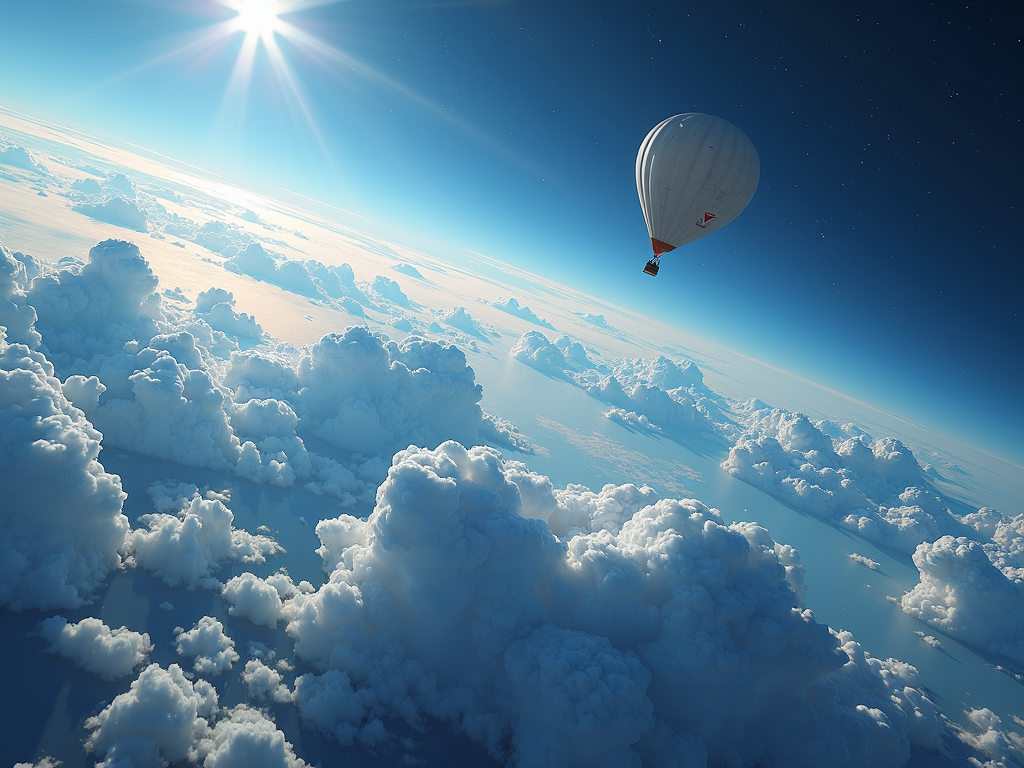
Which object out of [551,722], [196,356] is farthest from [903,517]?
[196,356]

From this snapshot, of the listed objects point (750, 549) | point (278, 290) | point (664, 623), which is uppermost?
point (750, 549)

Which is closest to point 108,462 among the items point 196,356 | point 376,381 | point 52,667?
point 196,356

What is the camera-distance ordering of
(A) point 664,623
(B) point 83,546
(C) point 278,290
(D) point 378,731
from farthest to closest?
(C) point 278,290 < (B) point 83,546 < (A) point 664,623 < (D) point 378,731

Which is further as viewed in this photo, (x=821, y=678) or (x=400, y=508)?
(x=821, y=678)

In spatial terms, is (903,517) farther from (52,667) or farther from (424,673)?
(52,667)

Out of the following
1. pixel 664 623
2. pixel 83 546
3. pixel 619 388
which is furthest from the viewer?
pixel 619 388

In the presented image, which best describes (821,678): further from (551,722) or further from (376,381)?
(376,381)

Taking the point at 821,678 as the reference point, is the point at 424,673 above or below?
below
